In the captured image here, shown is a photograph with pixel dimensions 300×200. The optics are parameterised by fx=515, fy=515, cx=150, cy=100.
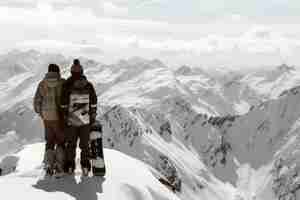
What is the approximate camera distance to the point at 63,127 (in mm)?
18234

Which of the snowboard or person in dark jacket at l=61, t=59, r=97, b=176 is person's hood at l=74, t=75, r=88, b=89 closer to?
person in dark jacket at l=61, t=59, r=97, b=176

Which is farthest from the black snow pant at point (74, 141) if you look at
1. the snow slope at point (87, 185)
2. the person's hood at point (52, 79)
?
the person's hood at point (52, 79)

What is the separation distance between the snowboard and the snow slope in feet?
1.30

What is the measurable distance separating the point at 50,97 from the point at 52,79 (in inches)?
25.4

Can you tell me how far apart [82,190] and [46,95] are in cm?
381

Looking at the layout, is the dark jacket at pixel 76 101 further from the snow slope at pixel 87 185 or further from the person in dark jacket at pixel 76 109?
the snow slope at pixel 87 185

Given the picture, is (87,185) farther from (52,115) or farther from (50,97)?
(50,97)

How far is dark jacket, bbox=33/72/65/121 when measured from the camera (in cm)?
1814

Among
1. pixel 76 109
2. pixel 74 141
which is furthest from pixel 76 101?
pixel 74 141

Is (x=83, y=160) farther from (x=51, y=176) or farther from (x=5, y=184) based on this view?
(x=5, y=184)

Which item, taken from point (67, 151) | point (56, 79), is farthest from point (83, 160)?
point (56, 79)

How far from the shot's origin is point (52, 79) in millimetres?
18328

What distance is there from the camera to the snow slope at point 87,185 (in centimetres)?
1584

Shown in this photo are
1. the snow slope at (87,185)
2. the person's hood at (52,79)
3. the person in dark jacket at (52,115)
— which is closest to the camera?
the snow slope at (87,185)
